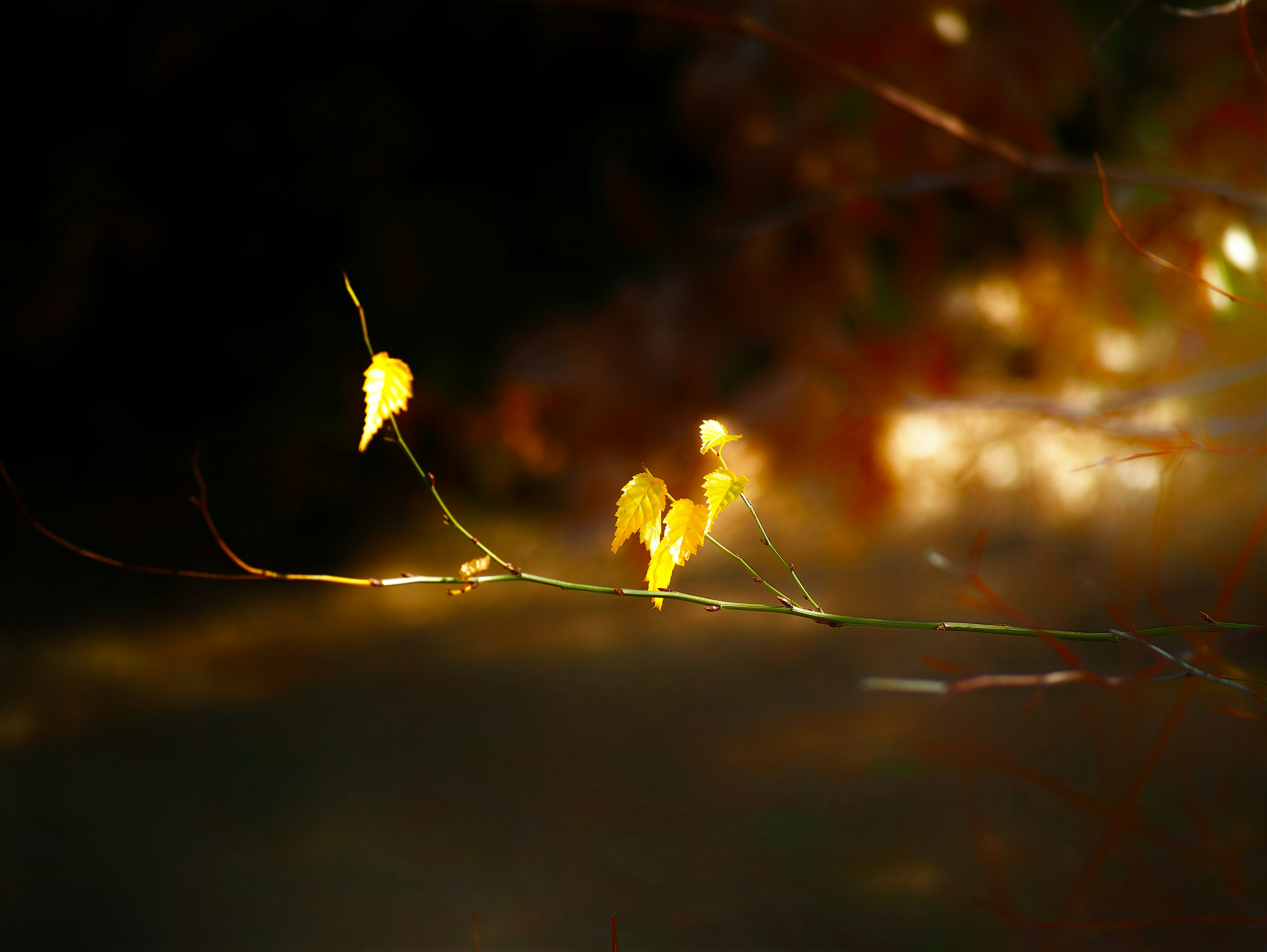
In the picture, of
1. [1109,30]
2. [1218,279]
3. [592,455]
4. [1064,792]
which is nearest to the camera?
[1109,30]

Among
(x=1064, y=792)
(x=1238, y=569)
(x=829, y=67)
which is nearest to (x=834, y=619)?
(x=1238, y=569)

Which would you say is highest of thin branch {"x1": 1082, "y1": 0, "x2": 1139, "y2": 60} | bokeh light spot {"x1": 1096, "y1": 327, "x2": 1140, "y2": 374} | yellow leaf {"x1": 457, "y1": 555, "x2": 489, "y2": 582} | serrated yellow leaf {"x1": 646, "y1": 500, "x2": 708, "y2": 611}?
bokeh light spot {"x1": 1096, "y1": 327, "x2": 1140, "y2": 374}

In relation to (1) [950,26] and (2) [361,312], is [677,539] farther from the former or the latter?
(1) [950,26]

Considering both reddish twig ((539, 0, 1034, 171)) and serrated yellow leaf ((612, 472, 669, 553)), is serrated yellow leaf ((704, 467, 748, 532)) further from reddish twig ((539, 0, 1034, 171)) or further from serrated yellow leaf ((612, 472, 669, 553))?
reddish twig ((539, 0, 1034, 171))

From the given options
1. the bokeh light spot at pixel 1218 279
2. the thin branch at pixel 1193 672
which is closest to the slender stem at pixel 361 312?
the thin branch at pixel 1193 672

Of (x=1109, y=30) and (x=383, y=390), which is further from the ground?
(x=1109, y=30)

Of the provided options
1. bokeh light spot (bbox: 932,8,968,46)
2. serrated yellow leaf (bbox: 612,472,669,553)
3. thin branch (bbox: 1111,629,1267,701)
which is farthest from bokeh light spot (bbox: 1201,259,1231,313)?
serrated yellow leaf (bbox: 612,472,669,553)

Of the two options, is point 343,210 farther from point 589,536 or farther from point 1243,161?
point 1243,161

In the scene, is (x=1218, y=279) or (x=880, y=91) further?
(x=1218, y=279)
